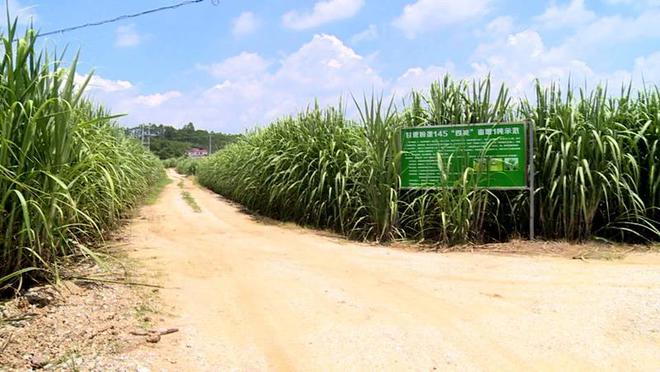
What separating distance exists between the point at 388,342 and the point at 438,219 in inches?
163

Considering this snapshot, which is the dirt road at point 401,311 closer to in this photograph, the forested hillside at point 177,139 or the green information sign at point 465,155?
the green information sign at point 465,155

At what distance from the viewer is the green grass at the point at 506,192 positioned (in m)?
6.57

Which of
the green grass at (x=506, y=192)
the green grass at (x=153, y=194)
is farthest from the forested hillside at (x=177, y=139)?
the green grass at (x=506, y=192)

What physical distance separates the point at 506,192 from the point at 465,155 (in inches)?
35.2

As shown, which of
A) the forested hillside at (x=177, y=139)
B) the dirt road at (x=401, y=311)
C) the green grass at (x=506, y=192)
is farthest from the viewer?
the forested hillside at (x=177, y=139)

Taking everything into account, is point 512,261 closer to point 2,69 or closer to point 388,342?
point 388,342

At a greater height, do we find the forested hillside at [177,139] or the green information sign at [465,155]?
the forested hillside at [177,139]

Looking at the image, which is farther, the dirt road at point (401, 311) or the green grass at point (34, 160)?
the green grass at point (34, 160)

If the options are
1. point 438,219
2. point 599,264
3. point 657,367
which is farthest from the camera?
point 438,219

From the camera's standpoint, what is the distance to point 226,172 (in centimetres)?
1817

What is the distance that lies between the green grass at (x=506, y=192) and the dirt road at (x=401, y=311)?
962mm

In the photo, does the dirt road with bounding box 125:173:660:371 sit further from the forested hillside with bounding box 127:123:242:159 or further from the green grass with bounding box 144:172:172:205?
the forested hillside with bounding box 127:123:242:159

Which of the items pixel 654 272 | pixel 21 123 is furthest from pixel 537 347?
pixel 21 123

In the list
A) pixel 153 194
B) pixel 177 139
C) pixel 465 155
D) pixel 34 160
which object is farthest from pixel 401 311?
pixel 177 139
